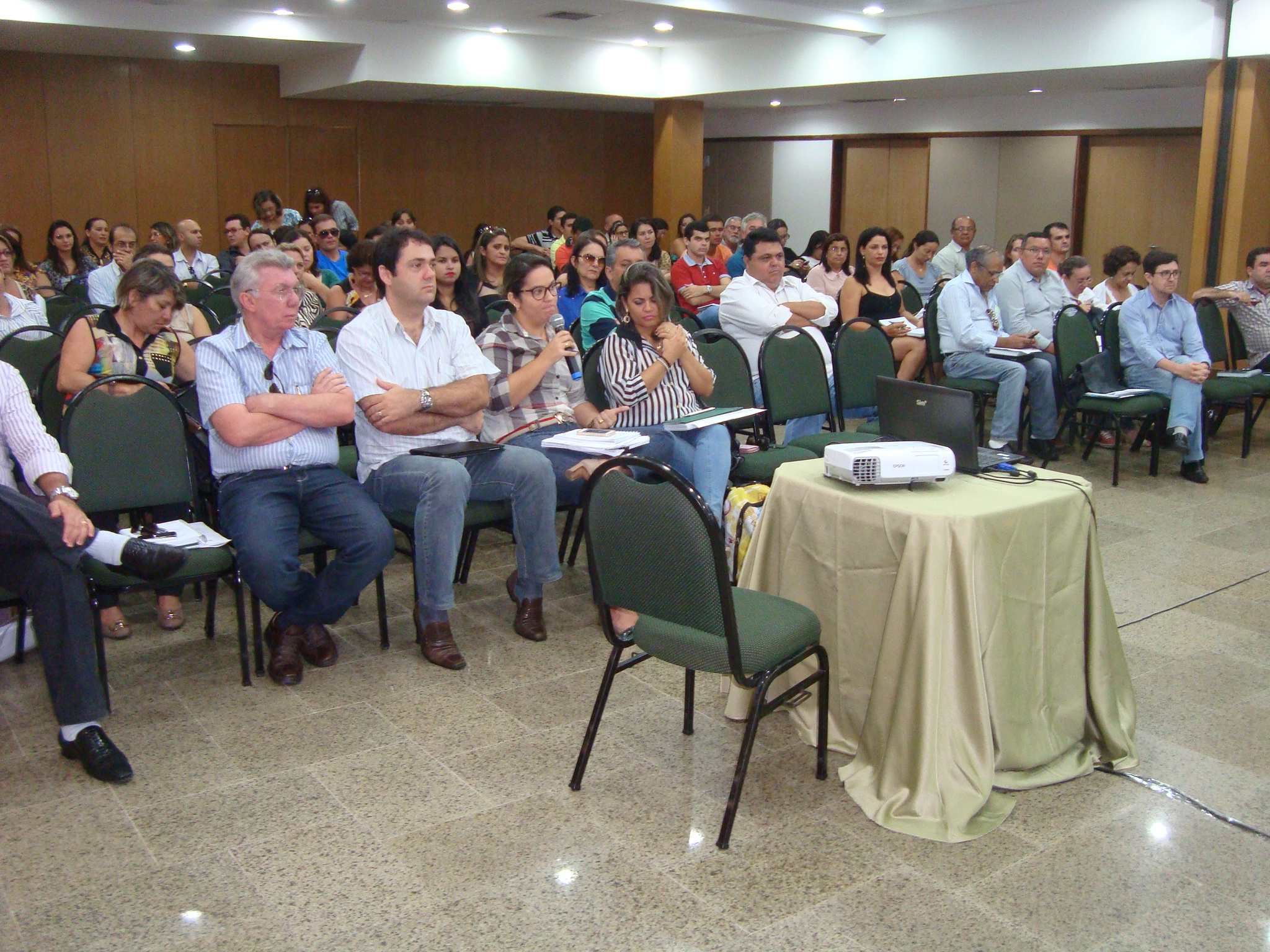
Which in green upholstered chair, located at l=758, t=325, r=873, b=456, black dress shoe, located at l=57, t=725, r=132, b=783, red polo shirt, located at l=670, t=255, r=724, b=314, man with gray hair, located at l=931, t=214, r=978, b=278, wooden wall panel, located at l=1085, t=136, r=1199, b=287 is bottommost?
black dress shoe, located at l=57, t=725, r=132, b=783

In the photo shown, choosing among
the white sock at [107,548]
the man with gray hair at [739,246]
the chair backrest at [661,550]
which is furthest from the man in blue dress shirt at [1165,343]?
the white sock at [107,548]

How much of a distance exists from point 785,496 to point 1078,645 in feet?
2.62

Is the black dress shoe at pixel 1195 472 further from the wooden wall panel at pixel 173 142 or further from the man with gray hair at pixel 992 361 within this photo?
the wooden wall panel at pixel 173 142

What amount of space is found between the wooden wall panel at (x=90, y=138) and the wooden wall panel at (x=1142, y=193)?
10302mm

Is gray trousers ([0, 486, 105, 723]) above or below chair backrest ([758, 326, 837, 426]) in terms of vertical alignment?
below

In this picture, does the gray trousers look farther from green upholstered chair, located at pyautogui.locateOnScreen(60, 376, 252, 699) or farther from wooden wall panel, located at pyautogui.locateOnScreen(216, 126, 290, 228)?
wooden wall panel, located at pyautogui.locateOnScreen(216, 126, 290, 228)

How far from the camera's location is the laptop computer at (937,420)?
9.26ft

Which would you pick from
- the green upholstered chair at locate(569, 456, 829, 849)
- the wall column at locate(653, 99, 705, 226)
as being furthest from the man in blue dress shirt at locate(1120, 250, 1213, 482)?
the wall column at locate(653, 99, 705, 226)

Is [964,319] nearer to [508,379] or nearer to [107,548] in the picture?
[508,379]

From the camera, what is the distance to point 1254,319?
21.9ft

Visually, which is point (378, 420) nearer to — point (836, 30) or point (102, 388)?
point (102, 388)

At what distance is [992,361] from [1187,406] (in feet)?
3.34

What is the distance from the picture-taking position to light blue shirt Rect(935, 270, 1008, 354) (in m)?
6.24

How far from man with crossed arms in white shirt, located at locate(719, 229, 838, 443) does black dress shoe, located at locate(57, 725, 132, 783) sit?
337cm
